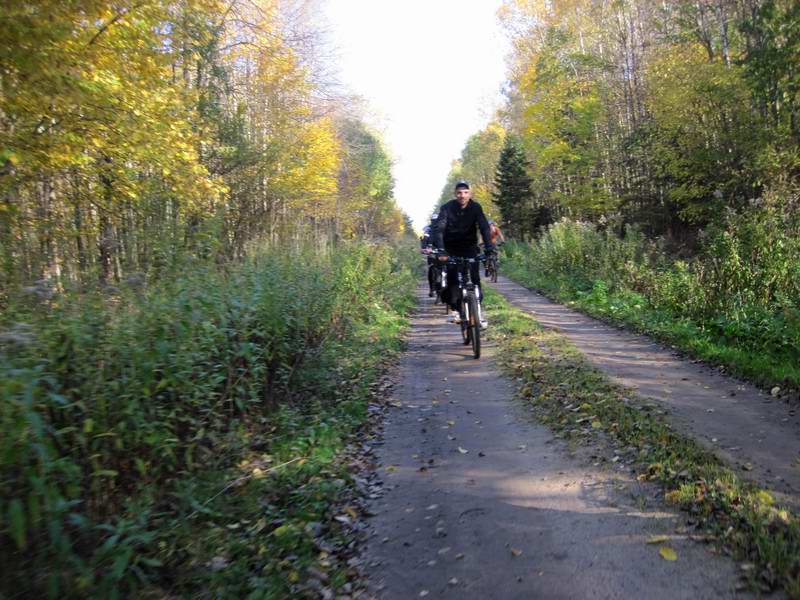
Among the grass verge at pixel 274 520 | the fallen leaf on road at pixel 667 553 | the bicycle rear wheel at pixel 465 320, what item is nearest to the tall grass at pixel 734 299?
the bicycle rear wheel at pixel 465 320

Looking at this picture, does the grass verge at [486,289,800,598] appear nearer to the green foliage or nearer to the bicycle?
the bicycle

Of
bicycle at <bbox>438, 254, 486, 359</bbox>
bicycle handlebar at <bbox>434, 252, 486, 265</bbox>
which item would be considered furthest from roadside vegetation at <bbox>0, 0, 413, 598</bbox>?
bicycle handlebar at <bbox>434, 252, 486, 265</bbox>

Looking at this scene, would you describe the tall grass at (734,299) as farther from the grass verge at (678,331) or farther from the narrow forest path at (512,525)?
the narrow forest path at (512,525)

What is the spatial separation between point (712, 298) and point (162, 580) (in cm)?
837

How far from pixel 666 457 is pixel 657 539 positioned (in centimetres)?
114

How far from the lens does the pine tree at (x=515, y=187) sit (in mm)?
36594

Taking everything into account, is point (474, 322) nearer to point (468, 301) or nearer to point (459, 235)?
point (468, 301)

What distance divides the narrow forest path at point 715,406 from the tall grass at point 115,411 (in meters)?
3.63

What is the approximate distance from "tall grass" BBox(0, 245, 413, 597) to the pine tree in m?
33.1

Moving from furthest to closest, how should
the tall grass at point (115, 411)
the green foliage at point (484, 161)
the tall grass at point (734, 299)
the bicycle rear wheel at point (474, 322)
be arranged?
the green foliage at point (484, 161), the bicycle rear wheel at point (474, 322), the tall grass at point (734, 299), the tall grass at point (115, 411)

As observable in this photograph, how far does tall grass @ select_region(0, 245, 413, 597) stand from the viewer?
7.46ft

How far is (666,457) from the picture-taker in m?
4.10

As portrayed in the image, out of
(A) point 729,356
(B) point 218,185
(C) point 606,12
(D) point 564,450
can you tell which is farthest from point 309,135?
(D) point 564,450

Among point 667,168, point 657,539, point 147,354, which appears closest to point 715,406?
point 657,539
